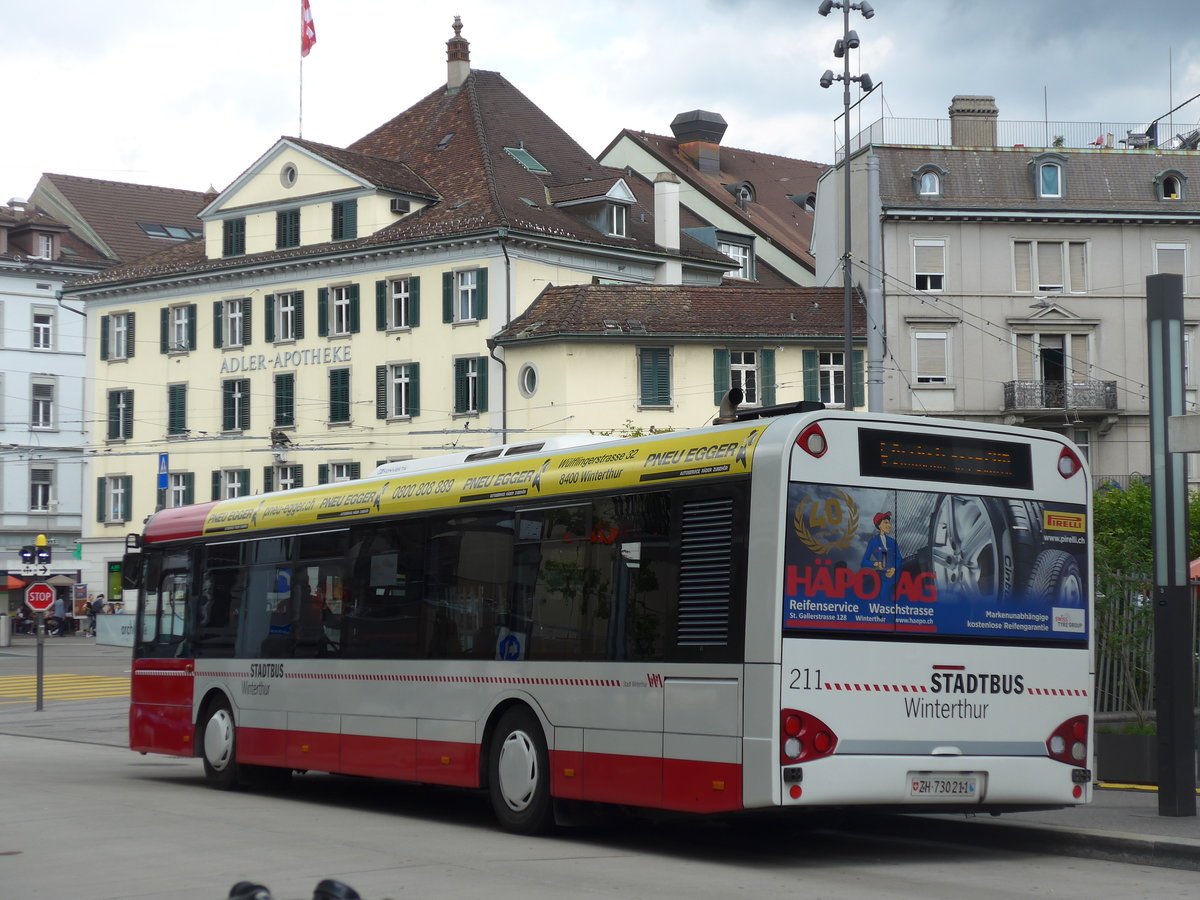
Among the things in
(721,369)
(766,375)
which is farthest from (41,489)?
(766,375)

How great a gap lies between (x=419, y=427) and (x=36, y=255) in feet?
104

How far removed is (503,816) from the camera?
13.0 meters

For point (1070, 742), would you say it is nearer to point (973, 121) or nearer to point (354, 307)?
point (354, 307)

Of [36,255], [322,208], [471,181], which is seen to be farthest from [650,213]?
[36,255]

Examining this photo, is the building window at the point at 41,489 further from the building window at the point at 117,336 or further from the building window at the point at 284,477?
the building window at the point at 284,477

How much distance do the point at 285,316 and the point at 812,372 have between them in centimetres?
1735

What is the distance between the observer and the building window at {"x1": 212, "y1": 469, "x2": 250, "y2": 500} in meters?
58.2

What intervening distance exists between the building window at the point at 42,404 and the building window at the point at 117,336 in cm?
1671

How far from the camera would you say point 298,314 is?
2258 inches

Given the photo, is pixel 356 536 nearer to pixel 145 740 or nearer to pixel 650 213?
pixel 145 740

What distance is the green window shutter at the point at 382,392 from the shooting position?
54.7 m

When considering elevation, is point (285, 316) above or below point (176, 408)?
above

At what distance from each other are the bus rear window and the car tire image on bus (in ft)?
0.54

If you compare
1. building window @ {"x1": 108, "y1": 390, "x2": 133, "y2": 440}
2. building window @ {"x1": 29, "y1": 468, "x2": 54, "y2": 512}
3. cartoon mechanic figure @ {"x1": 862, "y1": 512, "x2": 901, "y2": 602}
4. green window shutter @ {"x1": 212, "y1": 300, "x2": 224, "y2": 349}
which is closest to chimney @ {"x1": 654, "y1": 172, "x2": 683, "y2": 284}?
green window shutter @ {"x1": 212, "y1": 300, "x2": 224, "y2": 349}
